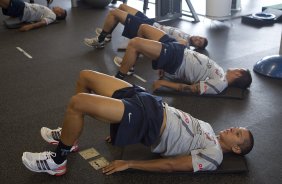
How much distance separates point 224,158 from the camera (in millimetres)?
2285

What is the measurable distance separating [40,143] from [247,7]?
16.4 ft

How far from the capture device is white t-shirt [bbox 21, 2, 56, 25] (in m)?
5.00

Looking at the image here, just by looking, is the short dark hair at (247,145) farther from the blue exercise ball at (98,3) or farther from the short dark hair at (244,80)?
the blue exercise ball at (98,3)

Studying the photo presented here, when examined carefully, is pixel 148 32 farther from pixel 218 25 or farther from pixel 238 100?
pixel 218 25

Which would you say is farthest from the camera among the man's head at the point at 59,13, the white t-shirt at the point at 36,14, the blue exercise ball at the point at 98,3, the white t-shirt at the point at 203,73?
the blue exercise ball at the point at 98,3

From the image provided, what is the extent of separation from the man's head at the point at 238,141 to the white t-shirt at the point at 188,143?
10 centimetres

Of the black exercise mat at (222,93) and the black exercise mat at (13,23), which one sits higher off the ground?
the black exercise mat at (13,23)

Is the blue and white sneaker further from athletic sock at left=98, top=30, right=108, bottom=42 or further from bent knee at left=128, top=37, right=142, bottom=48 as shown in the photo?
bent knee at left=128, top=37, right=142, bottom=48

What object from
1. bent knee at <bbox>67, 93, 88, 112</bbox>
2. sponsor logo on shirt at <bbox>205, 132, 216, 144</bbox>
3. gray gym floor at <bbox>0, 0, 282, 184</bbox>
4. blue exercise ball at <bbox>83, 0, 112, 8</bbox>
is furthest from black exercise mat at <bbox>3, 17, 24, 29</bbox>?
sponsor logo on shirt at <bbox>205, 132, 216, 144</bbox>

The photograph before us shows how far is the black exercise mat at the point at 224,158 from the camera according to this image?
2.19 metres

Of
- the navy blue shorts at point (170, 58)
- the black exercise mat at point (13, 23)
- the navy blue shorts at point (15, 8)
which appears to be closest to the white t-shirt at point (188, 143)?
the navy blue shorts at point (170, 58)

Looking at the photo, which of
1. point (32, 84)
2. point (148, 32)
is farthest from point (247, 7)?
point (32, 84)

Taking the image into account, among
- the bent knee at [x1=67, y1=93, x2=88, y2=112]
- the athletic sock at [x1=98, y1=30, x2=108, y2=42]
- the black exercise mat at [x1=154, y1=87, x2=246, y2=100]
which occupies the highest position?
the bent knee at [x1=67, y1=93, x2=88, y2=112]

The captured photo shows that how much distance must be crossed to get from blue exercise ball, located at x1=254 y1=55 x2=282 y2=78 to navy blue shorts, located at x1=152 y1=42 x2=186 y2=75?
1058 millimetres
